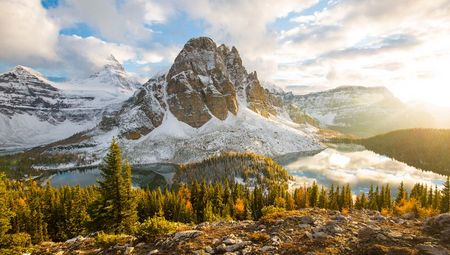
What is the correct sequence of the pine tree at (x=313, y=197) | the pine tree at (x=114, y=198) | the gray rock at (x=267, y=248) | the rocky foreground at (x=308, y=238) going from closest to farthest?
the rocky foreground at (x=308, y=238) → the gray rock at (x=267, y=248) → the pine tree at (x=114, y=198) → the pine tree at (x=313, y=197)

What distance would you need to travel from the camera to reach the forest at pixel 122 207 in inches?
998

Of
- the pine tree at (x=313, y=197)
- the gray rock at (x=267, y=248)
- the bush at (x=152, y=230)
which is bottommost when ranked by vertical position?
the pine tree at (x=313, y=197)

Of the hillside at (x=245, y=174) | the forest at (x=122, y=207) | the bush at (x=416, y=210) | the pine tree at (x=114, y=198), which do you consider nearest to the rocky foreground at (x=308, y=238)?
the forest at (x=122, y=207)

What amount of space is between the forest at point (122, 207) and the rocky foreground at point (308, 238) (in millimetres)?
2205

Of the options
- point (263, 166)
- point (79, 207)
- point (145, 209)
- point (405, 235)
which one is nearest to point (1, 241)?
point (405, 235)

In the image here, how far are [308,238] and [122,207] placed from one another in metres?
27.0

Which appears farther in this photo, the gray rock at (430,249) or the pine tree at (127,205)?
the pine tree at (127,205)

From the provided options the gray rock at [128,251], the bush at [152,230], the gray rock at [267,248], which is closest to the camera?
the gray rock at [267,248]

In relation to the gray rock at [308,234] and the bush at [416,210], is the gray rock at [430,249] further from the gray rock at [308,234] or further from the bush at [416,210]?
the bush at [416,210]

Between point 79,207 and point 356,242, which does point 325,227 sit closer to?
point 356,242

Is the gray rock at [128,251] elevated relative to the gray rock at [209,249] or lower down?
lower down

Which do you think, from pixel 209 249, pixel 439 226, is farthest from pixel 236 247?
pixel 439 226

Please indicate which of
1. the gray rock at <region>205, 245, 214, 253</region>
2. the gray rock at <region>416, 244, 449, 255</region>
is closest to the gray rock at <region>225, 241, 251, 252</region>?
the gray rock at <region>205, 245, 214, 253</region>

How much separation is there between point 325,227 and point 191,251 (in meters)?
7.69
